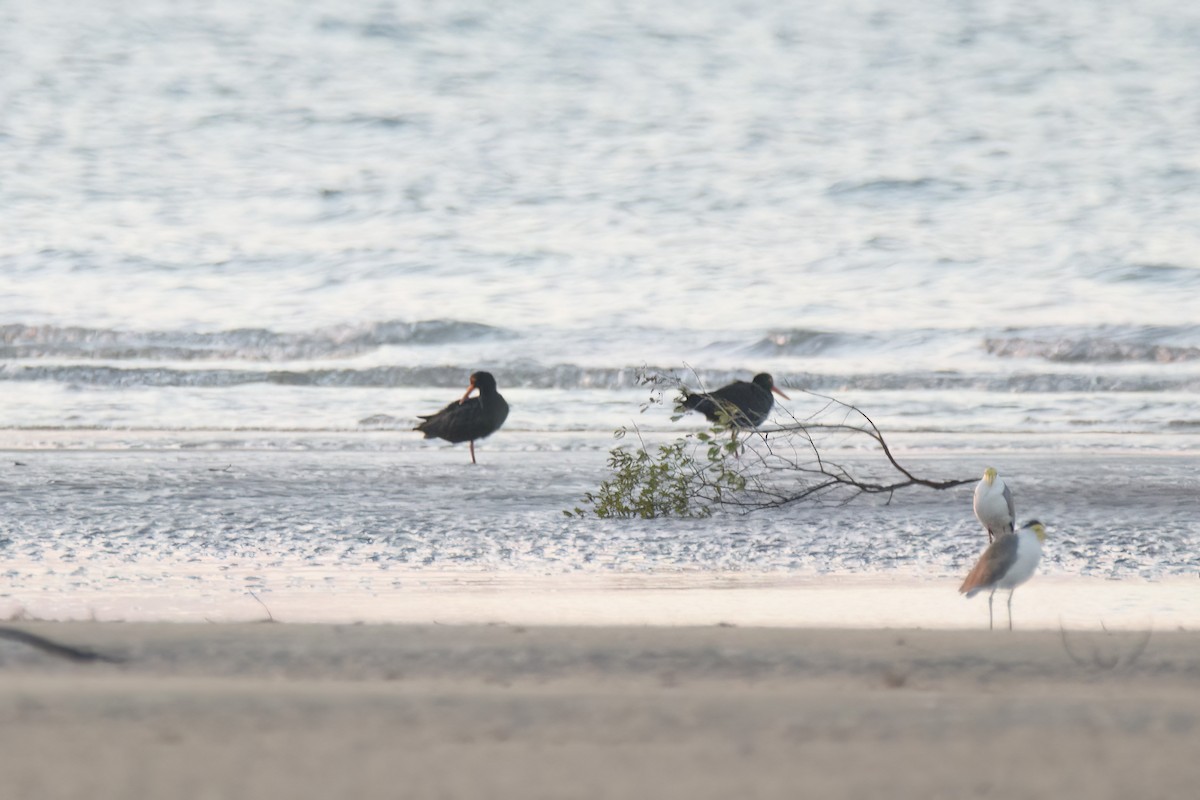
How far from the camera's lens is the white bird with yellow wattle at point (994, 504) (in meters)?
6.66

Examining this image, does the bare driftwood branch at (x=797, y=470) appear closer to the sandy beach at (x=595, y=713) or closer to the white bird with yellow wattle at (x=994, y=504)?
the white bird with yellow wattle at (x=994, y=504)

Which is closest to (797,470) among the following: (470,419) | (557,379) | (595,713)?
(470,419)

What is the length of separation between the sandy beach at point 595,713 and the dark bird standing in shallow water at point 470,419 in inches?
276

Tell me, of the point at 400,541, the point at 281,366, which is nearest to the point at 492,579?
the point at 400,541

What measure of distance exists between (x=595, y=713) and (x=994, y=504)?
11.8ft

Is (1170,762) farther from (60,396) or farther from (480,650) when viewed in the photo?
(60,396)

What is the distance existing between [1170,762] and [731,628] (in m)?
1.79

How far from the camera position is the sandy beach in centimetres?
294

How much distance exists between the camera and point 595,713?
3539 mm

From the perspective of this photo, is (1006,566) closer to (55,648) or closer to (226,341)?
(55,648)

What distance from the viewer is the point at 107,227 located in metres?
28.8

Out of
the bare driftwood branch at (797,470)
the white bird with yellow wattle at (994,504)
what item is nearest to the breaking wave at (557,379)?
the bare driftwood branch at (797,470)

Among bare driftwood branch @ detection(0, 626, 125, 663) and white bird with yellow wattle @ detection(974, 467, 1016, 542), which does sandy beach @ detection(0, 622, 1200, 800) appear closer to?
bare driftwood branch @ detection(0, 626, 125, 663)

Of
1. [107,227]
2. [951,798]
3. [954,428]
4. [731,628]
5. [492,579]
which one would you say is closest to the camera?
[951,798]
